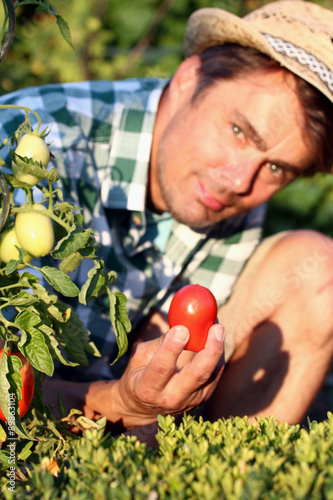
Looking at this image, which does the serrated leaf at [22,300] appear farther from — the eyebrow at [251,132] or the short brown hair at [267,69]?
the short brown hair at [267,69]

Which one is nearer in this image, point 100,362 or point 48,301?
point 48,301

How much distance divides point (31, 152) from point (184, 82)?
1.39 meters

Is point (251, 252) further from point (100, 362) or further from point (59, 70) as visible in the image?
point (59, 70)

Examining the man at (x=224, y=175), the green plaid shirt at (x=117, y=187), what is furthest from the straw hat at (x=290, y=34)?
the green plaid shirt at (x=117, y=187)

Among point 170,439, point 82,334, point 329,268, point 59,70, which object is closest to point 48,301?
point 82,334

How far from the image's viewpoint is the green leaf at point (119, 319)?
119 cm

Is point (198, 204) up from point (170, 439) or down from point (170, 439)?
down

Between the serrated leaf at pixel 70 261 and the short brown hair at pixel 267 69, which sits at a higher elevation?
the short brown hair at pixel 267 69

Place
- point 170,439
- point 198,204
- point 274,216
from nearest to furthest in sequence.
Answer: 1. point 170,439
2. point 198,204
3. point 274,216

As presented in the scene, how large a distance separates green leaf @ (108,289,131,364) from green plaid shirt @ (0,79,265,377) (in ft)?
2.46

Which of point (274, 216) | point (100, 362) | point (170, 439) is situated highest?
point (170, 439)

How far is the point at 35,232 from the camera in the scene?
114 centimetres

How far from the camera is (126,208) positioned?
215 centimetres

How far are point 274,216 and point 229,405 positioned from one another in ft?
7.40
